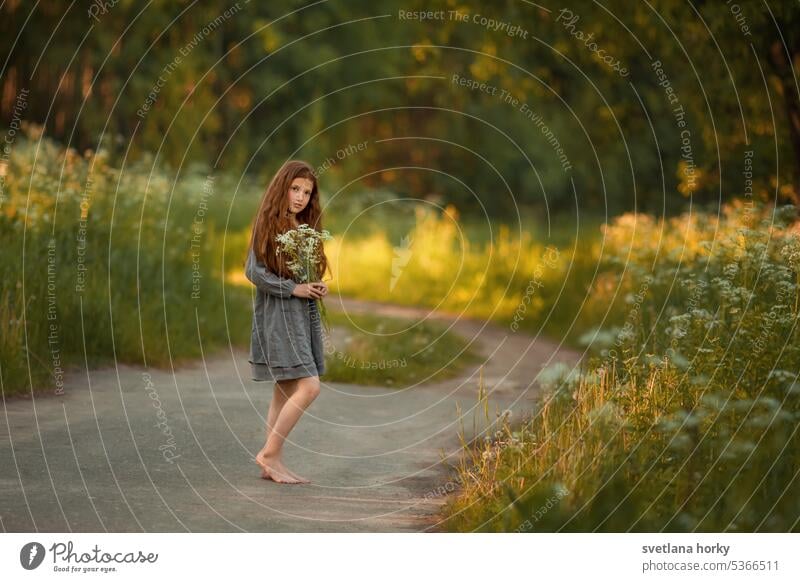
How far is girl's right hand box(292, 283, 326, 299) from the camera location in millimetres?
5902

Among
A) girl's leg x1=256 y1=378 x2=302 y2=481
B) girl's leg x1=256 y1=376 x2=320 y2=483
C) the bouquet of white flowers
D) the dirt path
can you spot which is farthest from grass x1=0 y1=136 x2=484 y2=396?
the bouquet of white flowers

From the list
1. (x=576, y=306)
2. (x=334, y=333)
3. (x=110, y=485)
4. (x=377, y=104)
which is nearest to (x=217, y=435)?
(x=110, y=485)

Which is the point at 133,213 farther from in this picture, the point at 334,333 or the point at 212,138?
the point at 212,138

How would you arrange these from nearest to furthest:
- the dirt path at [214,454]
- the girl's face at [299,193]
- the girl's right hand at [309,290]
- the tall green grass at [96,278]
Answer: the dirt path at [214,454] → the girl's right hand at [309,290] → the girl's face at [299,193] → the tall green grass at [96,278]

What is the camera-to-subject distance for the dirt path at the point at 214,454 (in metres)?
5.27

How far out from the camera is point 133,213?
11008 mm

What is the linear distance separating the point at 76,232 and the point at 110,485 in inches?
190

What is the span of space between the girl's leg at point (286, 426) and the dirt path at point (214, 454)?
0.10m

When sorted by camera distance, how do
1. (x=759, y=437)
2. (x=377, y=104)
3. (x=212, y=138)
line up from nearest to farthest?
(x=759, y=437) < (x=212, y=138) < (x=377, y=104)

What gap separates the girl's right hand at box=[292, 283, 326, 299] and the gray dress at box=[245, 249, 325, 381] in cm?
5

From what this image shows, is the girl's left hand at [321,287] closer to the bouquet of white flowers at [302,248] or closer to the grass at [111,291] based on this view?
the bouquet of white flowers at [302,248]

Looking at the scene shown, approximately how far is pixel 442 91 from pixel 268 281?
90.1 ft
